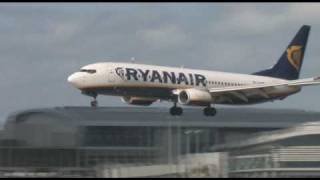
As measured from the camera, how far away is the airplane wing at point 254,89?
3996 inches

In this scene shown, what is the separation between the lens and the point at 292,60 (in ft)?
377

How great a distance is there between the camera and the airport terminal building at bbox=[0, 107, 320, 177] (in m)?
151

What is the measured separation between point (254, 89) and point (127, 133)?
69.3 metres

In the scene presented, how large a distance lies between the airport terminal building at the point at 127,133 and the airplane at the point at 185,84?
39.4m

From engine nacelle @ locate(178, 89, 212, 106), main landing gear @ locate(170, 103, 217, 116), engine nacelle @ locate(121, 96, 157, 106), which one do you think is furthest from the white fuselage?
engine nacelle @ locate(121, 96, 157, 106)

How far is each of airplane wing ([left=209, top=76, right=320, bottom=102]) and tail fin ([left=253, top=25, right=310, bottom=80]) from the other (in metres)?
8.37

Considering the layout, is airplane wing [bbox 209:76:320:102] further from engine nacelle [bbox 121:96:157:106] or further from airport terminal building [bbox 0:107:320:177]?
airport terminal building [bbox 0:107:320:177]

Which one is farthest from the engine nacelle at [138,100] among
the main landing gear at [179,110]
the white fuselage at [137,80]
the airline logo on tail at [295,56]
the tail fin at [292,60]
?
the airline logo on tail at [295,56]

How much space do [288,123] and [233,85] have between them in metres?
75.5

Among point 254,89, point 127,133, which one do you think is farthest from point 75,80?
point 127,133

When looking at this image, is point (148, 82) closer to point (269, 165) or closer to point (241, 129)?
point (269, 165)

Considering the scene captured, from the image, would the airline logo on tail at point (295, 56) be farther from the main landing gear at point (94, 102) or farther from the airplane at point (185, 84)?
the main landing gear at point (94, 102)

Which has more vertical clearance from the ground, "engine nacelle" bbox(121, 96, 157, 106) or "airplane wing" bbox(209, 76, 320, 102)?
"airplane wing" bbox(209, 76, 320, 102)

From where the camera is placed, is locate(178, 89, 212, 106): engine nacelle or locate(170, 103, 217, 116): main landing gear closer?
locate(178, 89, 212, 106): engine nacelle
